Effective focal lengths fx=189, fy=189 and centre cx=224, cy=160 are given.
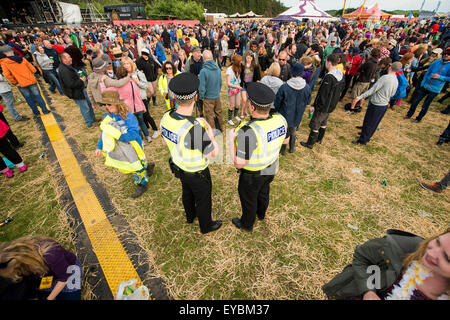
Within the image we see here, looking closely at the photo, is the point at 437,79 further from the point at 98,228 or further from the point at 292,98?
the point at 98,228

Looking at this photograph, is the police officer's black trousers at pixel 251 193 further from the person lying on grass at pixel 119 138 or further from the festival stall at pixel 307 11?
the festival stall at pixel 307 11

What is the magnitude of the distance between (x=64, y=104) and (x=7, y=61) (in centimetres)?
255

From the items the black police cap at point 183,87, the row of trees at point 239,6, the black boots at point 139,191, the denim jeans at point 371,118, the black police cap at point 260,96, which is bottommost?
the black boots at point 139,191

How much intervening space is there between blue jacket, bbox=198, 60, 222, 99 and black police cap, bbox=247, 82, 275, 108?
3092mm

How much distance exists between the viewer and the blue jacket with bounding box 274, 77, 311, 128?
4.18m

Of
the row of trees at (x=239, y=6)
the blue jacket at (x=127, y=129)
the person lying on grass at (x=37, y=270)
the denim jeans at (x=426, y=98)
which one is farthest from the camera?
the row of trees at (x=239, y=6)

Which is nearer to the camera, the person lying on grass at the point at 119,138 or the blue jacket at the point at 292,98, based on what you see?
the person lying on grass at the point at 119,138

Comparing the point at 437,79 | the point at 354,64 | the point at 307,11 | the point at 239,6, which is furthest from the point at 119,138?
the point at 239,6

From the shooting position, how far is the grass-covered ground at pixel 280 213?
9.55 feet

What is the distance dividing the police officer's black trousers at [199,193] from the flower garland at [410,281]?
7.08ft

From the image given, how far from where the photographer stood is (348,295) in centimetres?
186

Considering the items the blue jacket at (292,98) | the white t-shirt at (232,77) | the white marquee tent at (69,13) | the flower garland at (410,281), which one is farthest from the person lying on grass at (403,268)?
the white marquee tent at (69,13)
